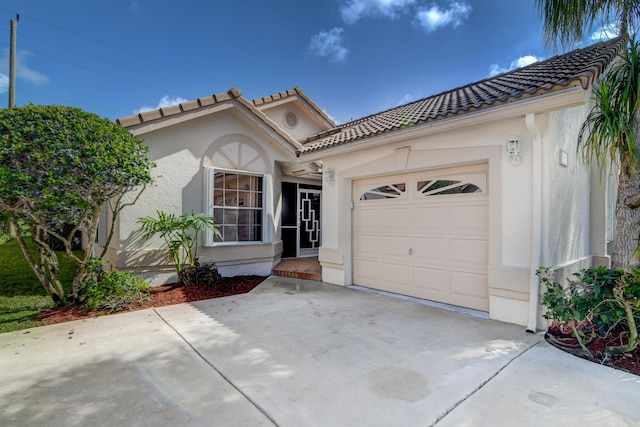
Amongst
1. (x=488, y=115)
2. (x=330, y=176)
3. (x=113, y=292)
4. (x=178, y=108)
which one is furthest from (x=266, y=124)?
(x=488, y=115)

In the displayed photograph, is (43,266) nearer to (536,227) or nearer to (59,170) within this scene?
(59,170)

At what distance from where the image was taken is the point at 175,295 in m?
7.28

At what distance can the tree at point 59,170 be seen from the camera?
4.94 m

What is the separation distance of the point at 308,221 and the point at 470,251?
714 centimetres

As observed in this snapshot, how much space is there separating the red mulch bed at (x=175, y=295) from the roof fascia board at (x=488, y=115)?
4.56m

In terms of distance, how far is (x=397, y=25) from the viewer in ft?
36.7

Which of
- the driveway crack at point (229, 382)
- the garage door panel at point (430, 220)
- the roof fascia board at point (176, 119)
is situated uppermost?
the roof fascia board at point (176, 119)

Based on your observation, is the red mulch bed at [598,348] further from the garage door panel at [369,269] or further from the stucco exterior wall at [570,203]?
the garage door panel at [369,269]

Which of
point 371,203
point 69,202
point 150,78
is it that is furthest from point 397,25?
point 150,78

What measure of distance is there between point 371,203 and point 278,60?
34.9 ft

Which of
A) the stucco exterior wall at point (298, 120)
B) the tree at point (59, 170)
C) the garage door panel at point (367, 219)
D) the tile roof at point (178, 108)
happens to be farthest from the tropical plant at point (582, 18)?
the stucco exterior wall at point (298, 120)

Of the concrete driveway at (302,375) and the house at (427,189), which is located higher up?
the house at (427,189)

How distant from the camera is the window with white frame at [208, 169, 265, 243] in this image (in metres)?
9.05

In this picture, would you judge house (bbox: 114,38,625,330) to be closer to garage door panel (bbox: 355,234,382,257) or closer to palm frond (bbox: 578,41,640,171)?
garage door panel (bbox: 355,234,382,257)
